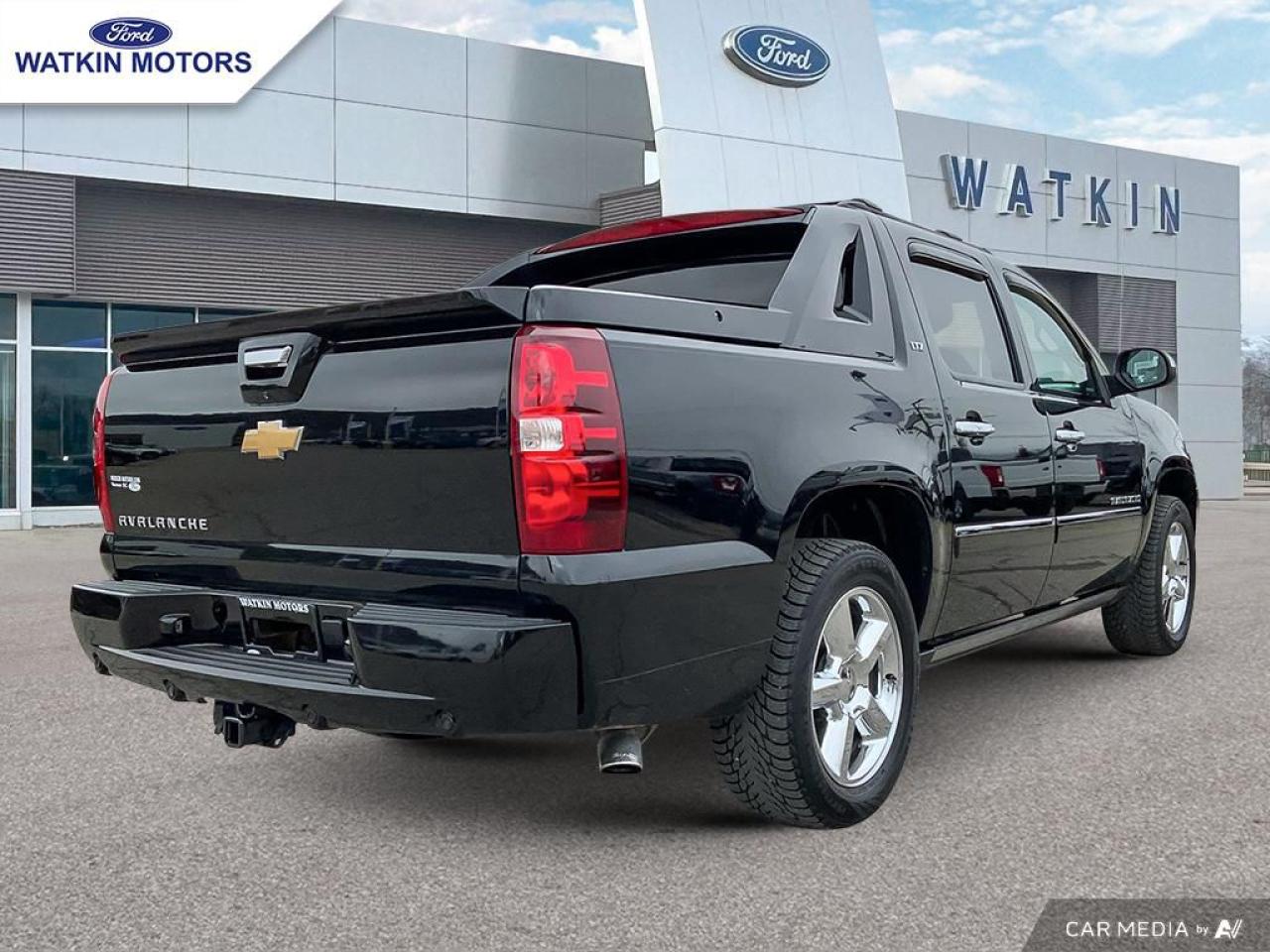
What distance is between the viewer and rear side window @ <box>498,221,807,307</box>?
3.97 m

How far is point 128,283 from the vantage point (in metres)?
17.5

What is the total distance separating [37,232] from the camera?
16.5 metres

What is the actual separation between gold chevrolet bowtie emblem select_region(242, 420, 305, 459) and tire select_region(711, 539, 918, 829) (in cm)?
Result: 133

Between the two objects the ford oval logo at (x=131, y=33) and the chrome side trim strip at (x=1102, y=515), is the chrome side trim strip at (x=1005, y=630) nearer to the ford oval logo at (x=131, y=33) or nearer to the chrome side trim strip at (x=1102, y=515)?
the chrome side trim strip at (x=1102, y=515)

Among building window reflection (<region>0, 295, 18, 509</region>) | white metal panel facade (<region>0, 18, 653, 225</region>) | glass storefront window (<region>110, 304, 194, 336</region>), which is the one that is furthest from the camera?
glass storefront window (<region>110, 304, 194, 336</region>)

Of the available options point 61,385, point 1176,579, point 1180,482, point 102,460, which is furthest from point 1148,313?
point 102,460

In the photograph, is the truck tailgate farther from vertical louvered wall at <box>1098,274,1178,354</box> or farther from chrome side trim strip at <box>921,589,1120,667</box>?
vertical louvered wall at <box>1098,274,1178,354</box>

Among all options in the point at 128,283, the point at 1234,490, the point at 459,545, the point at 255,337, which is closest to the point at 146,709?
the point at 255,337

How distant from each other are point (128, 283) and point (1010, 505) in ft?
52.2

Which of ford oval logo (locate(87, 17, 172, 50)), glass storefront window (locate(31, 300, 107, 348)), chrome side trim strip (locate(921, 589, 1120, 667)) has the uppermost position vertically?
ford oval logo (locate(87, 17, 172, 50))

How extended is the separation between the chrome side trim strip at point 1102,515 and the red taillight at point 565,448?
8.16 feet

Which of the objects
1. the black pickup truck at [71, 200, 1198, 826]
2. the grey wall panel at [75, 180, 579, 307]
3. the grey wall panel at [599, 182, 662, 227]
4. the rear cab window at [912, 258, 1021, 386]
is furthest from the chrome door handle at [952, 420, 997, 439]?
the grey wall panel at [599, 182, 662, 227]

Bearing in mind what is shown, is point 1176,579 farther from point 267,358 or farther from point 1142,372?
point 267,358

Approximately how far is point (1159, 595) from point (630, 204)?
1457cm
